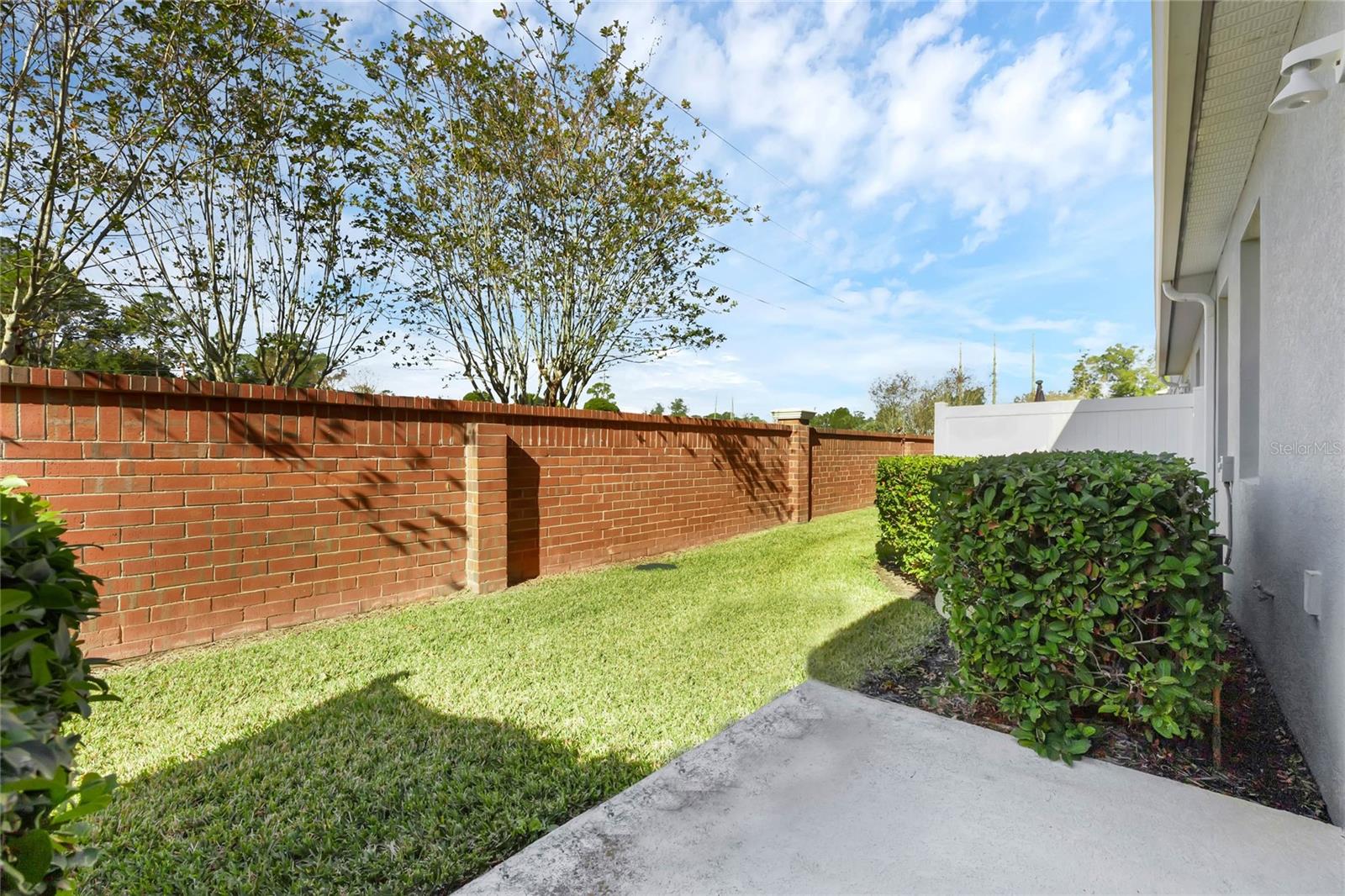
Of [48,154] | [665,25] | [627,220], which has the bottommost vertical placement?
[48,154]

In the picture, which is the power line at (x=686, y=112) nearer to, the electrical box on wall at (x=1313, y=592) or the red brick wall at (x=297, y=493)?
the red brick wall at (x=297, y=493)

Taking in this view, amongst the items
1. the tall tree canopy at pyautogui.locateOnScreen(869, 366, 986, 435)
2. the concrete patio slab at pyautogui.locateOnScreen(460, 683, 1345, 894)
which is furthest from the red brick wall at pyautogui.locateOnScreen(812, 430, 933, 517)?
the tall tree canopy at pyautogui.locateOnScreen(869, 366, 986, 435)

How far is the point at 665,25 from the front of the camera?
22.3 ft

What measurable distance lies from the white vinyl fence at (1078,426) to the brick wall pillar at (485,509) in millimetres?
6163

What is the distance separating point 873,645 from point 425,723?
266cm

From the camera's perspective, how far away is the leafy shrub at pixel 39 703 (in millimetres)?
812

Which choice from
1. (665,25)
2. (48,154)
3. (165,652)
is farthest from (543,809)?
(665,25)

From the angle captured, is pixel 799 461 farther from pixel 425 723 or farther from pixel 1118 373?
pixel 1118 373

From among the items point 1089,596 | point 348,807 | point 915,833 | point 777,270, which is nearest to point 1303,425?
point 1089,596

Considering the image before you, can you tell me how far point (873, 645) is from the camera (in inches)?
150

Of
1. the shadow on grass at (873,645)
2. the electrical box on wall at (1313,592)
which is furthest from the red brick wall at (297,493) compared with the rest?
the electrical box on wall at (1313,592)

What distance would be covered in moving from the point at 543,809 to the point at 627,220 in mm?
6743

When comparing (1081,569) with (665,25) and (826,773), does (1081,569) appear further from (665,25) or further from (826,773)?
(665,25)

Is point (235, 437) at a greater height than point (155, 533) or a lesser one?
greater
